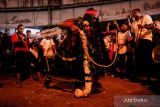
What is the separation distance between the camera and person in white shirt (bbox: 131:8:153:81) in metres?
9.11

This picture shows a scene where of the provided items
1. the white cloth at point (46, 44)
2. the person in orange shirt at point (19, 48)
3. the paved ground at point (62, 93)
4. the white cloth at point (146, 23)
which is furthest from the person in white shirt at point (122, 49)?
the person in orange shirt at point (19, 48)

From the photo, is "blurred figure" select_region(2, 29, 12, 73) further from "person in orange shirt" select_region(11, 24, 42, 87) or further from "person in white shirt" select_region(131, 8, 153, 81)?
"person in white shirt" select_region(131, 8, 153, 81)

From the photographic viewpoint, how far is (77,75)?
28.4ft

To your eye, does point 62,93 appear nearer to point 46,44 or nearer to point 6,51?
point 46,44

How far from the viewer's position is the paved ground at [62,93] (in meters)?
7.37

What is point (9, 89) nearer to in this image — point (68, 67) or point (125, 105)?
point (68, 67)

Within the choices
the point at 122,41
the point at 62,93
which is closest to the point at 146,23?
the point at 122,41

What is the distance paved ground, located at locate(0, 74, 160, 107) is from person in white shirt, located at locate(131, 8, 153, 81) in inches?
38.0

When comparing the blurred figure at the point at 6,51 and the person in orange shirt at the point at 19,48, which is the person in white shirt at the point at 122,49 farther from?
the blurred figure at the point at 6,51

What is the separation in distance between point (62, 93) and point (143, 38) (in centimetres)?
396

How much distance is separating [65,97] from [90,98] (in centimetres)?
92

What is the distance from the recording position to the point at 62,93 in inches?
340

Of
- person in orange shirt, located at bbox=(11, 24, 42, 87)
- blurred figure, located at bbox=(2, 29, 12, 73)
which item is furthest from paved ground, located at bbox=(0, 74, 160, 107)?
blurred figure, located at bbox=(2, 29, 12, 73)

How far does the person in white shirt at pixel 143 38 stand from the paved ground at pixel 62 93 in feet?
3.17
